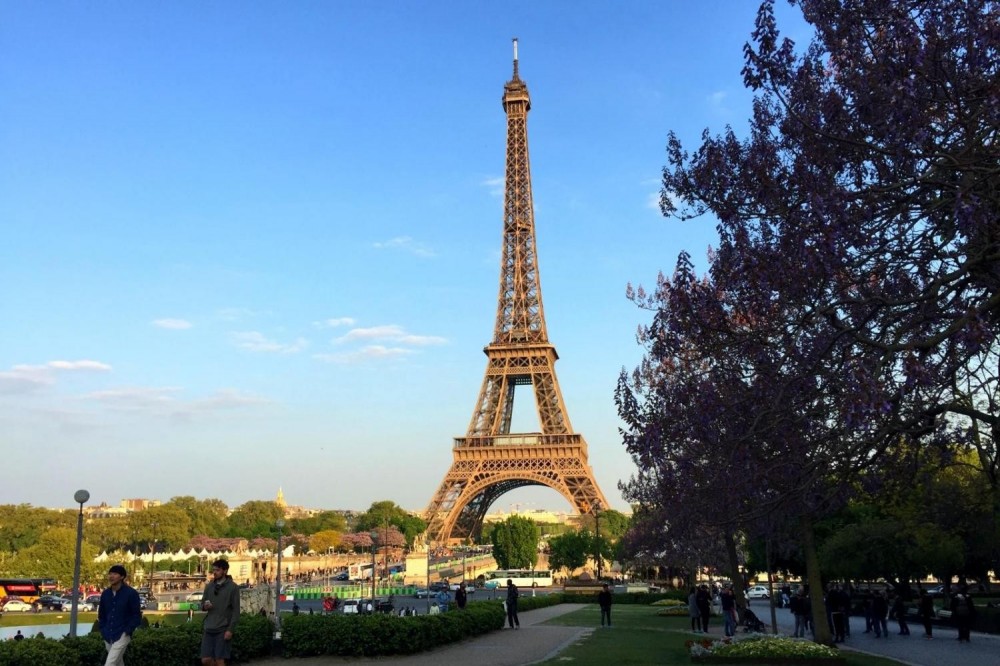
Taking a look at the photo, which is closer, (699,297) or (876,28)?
(876,28)

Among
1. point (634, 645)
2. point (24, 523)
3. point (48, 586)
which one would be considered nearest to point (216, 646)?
point (634, 645)

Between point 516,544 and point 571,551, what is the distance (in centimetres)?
638

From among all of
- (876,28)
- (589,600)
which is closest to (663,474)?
(876,28)

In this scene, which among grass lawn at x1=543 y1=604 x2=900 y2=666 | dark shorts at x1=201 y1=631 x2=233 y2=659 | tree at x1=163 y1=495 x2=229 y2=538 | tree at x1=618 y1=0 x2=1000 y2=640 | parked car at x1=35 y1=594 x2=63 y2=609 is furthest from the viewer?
tree at x1=163 y1=495 x2=229 y2=538

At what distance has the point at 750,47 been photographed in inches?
404

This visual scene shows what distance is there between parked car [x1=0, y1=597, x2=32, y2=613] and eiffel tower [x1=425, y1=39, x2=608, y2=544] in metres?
30.9

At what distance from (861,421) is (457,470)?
232 ft

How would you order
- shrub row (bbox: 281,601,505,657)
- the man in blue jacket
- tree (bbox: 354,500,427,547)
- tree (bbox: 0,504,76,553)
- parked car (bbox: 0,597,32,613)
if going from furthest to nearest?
1. tree (bbox: 354,500,427,547)
2. tree (bbox: 0,504,76,553)
3. parked car (bbox: 0,597,32,613)
4. shrub row (bbox: 281,601,505,657)
5. the man in blue jacket

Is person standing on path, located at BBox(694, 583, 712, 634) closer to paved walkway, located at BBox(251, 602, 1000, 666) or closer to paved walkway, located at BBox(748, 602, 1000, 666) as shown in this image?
paved walkway, located at BBox(251, 602, 1000, 666)

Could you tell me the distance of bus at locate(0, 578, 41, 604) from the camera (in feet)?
217

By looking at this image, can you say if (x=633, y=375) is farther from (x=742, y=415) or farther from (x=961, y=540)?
(x=961, y=540)

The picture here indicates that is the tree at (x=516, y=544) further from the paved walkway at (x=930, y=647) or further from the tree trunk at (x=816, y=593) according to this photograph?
the tree trunk at (x=816, y=593)

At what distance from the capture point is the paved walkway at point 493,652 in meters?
19.2

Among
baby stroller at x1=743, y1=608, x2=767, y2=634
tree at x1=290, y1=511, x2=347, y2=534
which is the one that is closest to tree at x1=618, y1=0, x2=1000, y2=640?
baby stroller at x1=743, y1=608, x2=767, y2=634
